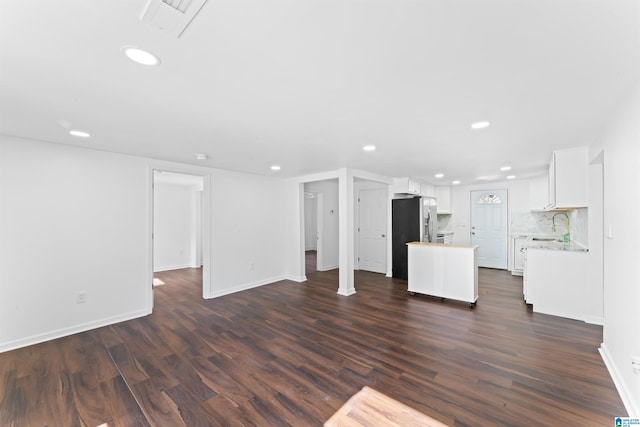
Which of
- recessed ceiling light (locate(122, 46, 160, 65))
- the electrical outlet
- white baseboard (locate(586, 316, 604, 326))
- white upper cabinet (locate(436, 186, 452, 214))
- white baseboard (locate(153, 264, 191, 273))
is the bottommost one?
white baseboard (locate(153, 264, 191, 273))

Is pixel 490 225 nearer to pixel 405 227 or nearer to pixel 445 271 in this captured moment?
pixel 405 227

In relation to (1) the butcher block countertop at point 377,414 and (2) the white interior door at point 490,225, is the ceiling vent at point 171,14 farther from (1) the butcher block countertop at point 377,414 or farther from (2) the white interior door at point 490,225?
(2) the white interior door at point 490,225

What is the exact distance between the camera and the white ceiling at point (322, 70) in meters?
1.14

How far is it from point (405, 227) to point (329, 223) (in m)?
2.24

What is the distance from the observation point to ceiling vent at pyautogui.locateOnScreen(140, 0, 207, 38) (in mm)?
1062

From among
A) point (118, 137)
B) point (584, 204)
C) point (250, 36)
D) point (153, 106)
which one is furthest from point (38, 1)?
point (584, 204)

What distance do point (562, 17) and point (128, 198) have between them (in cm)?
465

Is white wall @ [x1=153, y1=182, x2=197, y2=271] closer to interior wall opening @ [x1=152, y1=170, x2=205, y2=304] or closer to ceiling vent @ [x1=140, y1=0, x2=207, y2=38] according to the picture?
interior wall opening @ [x1=152, y1=170, x2=205, y2=304]

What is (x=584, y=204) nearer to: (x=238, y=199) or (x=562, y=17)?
(x=562, y=17)

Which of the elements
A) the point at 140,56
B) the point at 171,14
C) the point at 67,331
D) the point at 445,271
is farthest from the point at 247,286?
the point at 171,14

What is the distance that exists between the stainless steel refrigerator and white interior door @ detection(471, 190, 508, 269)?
1978 millimetres

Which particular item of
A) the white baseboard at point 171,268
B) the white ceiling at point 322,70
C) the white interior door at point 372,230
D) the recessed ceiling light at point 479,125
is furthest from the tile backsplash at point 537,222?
the white baseboard at point 171,268

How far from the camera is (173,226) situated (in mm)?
7078

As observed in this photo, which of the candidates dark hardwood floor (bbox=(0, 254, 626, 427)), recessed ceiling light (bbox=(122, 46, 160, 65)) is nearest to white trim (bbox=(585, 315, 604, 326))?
dark hardwood floor (bbox=(0, 254, 626, 427))
